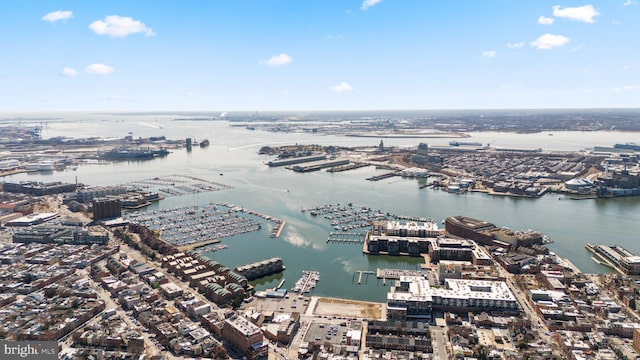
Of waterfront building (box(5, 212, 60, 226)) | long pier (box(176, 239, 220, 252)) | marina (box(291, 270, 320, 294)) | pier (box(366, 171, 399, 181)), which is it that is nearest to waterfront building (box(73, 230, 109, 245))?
long pier (box(176, 239, 220, 252))

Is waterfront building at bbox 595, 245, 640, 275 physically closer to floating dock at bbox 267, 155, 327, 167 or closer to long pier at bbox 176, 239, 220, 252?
long pier at bbox 176, 239, 220, 252

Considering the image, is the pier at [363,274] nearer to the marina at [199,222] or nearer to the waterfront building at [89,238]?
the marina at [199,222]

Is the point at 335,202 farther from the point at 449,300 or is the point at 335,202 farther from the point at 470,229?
the point at 449,300

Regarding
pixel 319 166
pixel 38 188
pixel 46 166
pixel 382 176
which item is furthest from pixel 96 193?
pixel 382 176

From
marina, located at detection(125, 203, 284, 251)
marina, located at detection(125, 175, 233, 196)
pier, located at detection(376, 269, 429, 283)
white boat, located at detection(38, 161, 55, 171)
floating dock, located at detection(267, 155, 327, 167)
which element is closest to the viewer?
pier, located at detection(376, 269, 429, 283)

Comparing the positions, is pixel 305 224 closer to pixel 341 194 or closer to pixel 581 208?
pixel 341 194

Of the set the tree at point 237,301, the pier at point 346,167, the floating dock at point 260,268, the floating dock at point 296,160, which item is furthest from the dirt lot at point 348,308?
the floating dock at point 296,160
